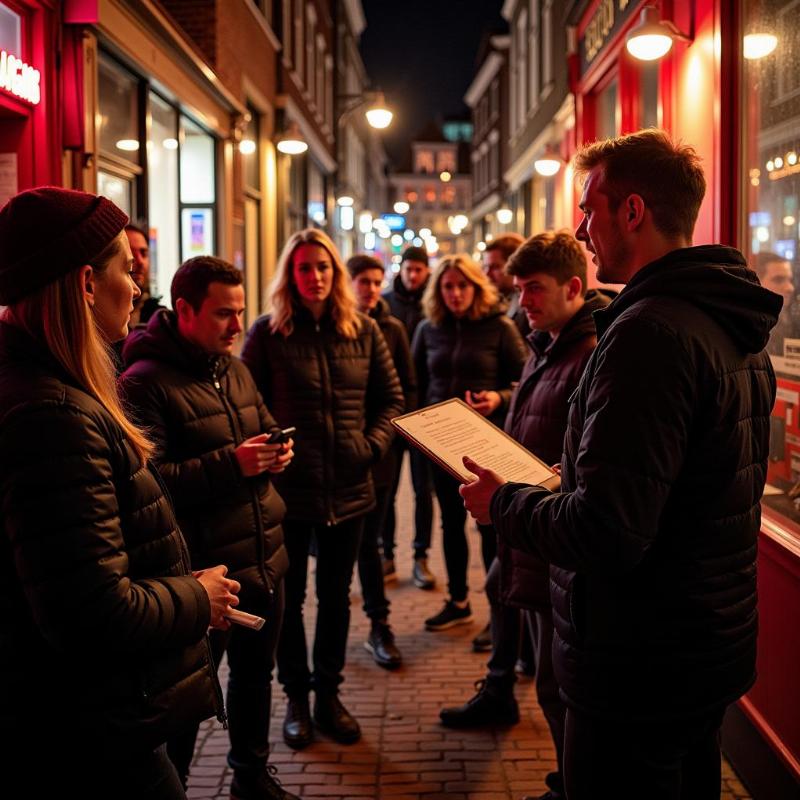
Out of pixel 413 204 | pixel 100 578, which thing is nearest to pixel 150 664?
pixel 100 578

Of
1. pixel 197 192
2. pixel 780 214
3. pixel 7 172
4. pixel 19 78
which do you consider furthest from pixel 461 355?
pixel 197 192

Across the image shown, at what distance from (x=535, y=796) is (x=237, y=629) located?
1457 millimetres

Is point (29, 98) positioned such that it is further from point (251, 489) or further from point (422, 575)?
point (422, 575)

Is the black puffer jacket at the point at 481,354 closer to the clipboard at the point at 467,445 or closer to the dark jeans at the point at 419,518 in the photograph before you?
the dark jeans at the point at 419,518

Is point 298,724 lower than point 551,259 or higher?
lower

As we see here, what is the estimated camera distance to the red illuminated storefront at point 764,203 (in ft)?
11.5

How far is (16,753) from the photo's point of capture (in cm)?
188

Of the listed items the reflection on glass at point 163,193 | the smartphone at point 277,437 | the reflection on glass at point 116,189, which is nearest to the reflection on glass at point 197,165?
the reflection on glass at point 163,193

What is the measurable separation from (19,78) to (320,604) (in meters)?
3.42

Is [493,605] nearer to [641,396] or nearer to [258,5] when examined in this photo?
[641,396]

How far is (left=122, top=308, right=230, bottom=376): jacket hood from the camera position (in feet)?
10.6

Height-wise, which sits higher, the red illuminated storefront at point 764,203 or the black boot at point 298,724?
the red illuminated storefront at point 764,203

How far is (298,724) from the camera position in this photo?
14.0 feet

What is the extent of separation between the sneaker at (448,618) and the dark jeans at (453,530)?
0.07m
